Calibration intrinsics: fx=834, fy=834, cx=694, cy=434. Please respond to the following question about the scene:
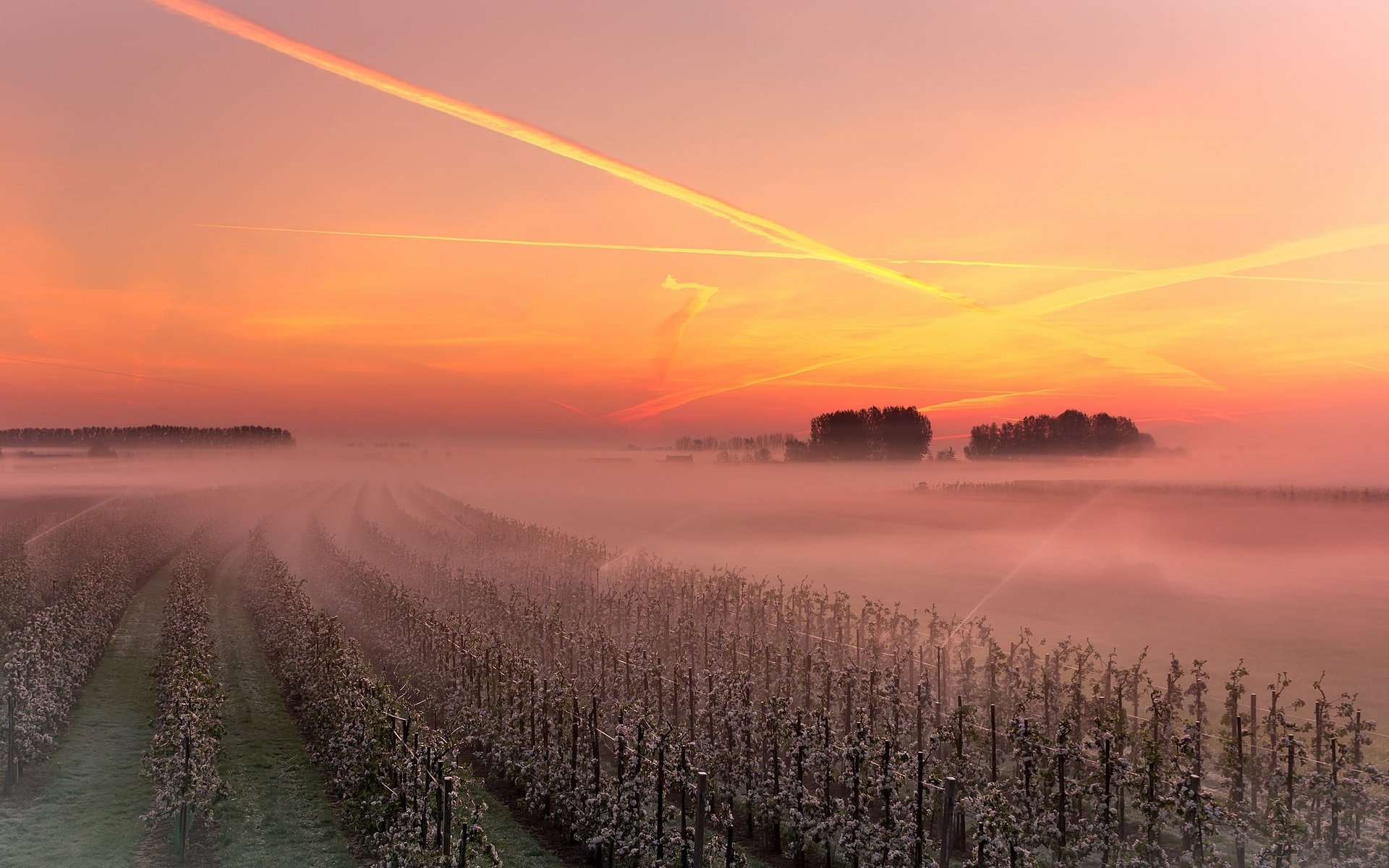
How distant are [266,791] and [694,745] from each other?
31.1ft

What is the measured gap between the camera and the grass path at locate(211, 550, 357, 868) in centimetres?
1549

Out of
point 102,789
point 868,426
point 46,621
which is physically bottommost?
point 102,789

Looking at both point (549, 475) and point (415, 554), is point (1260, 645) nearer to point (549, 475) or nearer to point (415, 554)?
point (415, 554)

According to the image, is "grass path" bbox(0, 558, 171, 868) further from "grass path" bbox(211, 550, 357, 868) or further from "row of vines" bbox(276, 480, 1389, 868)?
"row of vines" bbox(276, 480, 1389, 868)

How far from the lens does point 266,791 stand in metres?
18.2

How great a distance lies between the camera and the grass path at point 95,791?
15.4 m

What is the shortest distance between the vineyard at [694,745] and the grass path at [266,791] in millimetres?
124

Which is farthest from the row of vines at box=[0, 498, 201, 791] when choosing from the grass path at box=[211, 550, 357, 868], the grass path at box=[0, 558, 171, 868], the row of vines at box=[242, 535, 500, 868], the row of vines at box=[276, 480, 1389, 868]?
the row of vines at box=[276, 480, 1389, 868]

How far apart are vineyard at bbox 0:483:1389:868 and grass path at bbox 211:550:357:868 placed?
124 millimetres

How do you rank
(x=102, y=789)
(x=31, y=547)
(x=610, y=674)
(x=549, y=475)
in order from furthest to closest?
(x=549, y=475), (x=31, y=547), (x=610, y=674), (x=102, y=789)

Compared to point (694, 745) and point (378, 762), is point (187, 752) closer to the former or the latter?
point (378, 762)

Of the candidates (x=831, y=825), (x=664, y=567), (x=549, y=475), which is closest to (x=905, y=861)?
(x=831, y=825)

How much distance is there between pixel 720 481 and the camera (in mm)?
137750

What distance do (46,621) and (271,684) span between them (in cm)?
616
